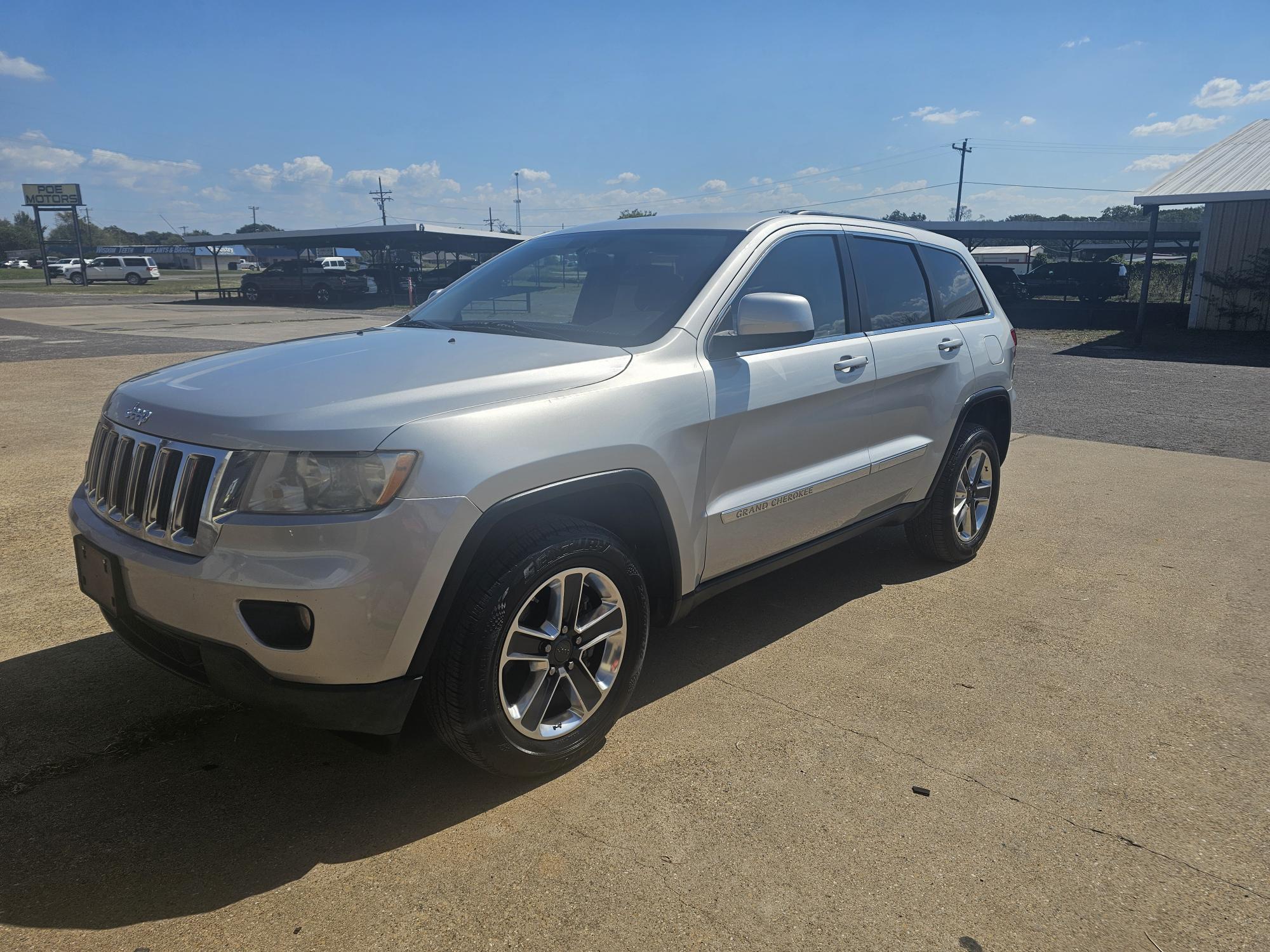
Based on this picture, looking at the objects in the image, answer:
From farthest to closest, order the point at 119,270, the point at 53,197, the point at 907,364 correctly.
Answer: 1. the point at 53,197
2. the point at 119,270
3. the point at 907,364

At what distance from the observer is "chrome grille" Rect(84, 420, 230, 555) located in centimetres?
256

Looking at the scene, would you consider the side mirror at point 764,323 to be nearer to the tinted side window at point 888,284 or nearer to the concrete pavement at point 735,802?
the tinted side window at point 888,284

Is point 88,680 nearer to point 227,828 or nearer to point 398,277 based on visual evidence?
point 227,828

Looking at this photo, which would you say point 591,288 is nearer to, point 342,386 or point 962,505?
point 342,386

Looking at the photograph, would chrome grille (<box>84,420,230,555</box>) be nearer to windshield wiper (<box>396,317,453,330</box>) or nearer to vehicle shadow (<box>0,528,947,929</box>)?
vehicle shadow (<box>0,528,947,929</box>)

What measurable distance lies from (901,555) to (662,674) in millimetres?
2186

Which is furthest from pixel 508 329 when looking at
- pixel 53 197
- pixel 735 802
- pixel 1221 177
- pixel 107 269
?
pixel 53 197

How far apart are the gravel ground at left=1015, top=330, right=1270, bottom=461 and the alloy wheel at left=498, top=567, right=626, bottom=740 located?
764 centimetres

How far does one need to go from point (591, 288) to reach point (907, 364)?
63.2 inches

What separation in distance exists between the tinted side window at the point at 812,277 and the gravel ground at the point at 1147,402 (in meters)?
6.15

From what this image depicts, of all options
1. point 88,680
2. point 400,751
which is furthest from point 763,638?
point 88,680

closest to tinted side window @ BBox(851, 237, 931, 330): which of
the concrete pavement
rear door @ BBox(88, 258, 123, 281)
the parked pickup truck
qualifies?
the concrete pavement

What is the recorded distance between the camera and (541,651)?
2908 mm

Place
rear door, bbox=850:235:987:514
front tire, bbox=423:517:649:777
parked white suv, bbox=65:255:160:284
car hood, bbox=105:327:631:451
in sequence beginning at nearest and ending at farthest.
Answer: car hood, bbox=105:327:631:451
front tire, bbox=423:517:649:777
rear door, bbox=850:235:987:514
parked white suv, bbox=65:255:160:284
